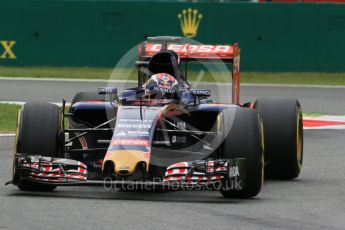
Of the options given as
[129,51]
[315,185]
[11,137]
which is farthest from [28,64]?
[315,185]

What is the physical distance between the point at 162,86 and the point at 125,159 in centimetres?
174

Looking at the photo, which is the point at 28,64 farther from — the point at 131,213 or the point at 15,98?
the point at 131,213

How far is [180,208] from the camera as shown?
368 inches

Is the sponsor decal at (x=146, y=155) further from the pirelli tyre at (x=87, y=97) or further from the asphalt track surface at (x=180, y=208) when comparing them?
the pirelli tyre at (x=87, y=97)

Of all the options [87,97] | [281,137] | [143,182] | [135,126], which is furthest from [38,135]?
[87,97]

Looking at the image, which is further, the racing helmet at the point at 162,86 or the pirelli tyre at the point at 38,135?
the racing helmet at the point at 162,86

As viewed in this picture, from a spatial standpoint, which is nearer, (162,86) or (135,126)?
(135,126)

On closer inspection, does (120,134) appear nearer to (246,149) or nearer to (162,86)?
(246,149)

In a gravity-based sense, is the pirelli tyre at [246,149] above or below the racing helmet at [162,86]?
below

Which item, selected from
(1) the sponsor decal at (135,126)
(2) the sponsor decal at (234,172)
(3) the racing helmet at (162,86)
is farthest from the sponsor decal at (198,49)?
(2) the sponsor decal at (234,172)

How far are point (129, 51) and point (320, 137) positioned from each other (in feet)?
37.0

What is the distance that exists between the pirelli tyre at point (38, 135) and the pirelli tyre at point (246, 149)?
62.9 inches

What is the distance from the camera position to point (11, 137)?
15.6 metres

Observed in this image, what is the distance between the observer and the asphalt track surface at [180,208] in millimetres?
8477
